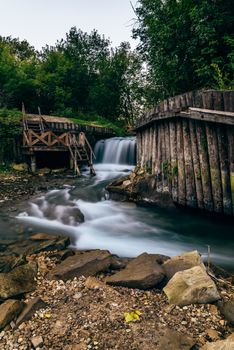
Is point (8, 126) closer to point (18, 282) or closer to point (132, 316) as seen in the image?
point (18, 282)

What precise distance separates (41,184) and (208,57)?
8.90 meters

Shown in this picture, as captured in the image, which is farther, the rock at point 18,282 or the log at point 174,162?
the log at point 174,162

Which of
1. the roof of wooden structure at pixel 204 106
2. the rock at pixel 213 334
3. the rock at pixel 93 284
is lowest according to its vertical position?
the rock at pixel 213 334

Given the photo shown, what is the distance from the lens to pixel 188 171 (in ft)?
21.2

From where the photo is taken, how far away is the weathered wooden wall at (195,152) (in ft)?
18.2

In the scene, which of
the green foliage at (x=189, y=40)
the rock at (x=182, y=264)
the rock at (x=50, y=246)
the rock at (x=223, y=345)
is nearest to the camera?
the rock at (x=223, y=345)

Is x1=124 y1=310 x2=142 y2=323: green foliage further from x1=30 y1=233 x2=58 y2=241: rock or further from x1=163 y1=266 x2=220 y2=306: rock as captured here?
x1=30 y1=233 x2=58 y2=241: rock

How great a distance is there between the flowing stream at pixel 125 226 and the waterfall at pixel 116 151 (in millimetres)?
6980

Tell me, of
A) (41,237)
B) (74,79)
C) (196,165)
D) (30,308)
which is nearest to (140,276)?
(30,308)

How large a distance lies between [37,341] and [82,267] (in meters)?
1.34

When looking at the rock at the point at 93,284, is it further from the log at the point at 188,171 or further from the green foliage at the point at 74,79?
the green foliage at the point at 74,79

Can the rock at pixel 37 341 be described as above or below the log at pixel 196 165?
below

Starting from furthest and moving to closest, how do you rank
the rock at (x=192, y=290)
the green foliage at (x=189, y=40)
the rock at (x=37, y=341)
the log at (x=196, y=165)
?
the green foliage at (x=189, y=40) < the log at (x=196, y=165) < the rock at (x=192, y=290) < the rock at (x=37, y=341)

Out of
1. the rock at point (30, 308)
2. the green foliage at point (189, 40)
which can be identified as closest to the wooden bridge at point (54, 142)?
the green foliage at point (189, 40)
